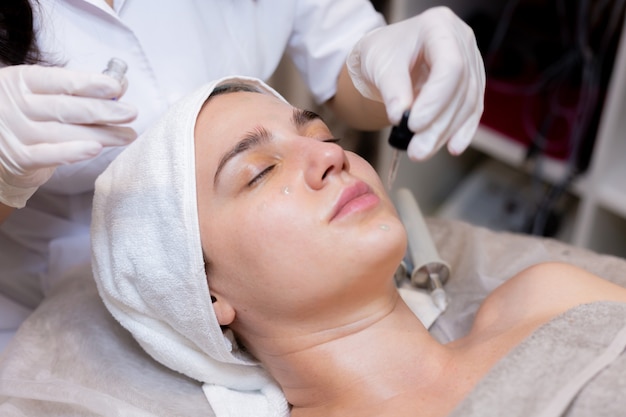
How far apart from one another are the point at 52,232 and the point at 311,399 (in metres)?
0.63

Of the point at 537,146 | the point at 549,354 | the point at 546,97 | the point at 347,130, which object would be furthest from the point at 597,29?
the point at 549,354

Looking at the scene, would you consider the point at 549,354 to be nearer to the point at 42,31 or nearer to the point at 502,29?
the point at 42,31

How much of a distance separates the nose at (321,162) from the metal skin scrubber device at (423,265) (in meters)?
0.35

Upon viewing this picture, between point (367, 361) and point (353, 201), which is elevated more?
point (353, 201)

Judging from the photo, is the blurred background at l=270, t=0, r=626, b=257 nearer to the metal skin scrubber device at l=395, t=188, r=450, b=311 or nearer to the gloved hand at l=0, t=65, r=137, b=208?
the metal skin scrubber device at l=395, t=188, r=450, b=311

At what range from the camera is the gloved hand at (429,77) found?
94 centimetres

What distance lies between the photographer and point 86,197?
1.29 meters

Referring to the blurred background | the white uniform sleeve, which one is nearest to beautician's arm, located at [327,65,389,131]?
the white uniform sleeve

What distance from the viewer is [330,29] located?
4.35 feet

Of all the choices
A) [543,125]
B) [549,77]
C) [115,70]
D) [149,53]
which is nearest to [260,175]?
[115,70]

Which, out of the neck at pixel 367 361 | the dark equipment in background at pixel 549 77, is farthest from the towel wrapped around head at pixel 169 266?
the dark equipment in background at pixel 549 77

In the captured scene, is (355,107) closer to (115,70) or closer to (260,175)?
(260,175)

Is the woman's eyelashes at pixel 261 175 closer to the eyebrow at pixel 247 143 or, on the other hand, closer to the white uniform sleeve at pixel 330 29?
the eyebrow at pixel 247 143

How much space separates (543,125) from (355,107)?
85 cm
